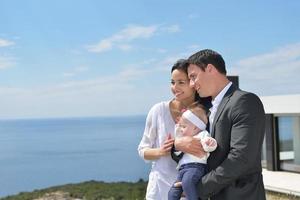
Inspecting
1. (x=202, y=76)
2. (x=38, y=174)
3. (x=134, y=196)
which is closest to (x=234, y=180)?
(x=202, y=76)

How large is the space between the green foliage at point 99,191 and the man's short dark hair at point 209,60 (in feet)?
28.5

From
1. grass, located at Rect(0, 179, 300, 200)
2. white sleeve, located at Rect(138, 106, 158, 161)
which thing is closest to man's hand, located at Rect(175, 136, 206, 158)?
white sleeve, located at Rect(138, 106, 158, 161)

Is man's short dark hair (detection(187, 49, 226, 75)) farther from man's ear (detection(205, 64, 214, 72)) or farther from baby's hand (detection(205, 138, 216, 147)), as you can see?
baby's hand (detection(205, 138, 216, 147))

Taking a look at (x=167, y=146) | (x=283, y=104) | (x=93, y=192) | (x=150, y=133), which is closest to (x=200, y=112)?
(x=167, y=146)

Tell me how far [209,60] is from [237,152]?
0.43m

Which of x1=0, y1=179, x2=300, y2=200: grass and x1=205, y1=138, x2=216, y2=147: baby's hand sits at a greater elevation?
x1=205, y1=138, x2=216, y2=147: baby's hand

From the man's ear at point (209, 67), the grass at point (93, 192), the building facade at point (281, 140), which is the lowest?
the grass at point (93, 192)

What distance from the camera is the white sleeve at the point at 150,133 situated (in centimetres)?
292

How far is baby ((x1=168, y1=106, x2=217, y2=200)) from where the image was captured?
235cm

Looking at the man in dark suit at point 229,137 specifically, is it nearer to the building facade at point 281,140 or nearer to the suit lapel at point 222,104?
the suit lapel at point 222,104

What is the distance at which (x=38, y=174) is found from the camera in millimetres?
37719

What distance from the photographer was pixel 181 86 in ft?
9.16

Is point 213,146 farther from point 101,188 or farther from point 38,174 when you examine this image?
point 38,174

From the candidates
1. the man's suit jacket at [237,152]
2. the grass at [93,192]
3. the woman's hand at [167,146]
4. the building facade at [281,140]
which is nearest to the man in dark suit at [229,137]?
the man's suit jacket at [237,152]
